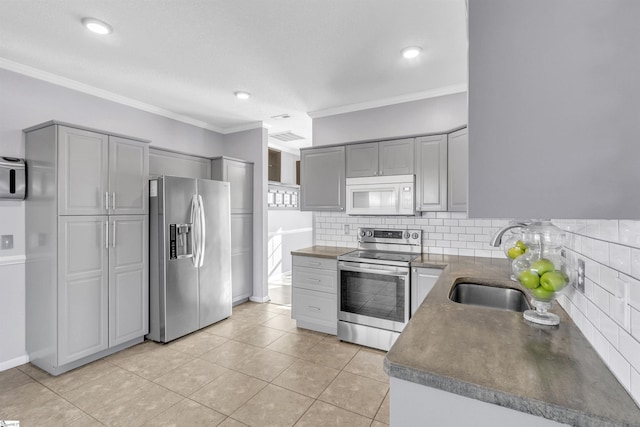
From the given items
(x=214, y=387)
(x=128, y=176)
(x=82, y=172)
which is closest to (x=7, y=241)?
(x=82, y=172)

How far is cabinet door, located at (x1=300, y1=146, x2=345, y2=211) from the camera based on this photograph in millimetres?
3602

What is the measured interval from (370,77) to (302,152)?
1258 millimetres

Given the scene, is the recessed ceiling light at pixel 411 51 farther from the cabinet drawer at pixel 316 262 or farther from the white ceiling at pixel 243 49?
the cabinet drawer at pixel 316 262

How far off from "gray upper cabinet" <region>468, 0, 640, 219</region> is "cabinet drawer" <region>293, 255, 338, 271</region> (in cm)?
264

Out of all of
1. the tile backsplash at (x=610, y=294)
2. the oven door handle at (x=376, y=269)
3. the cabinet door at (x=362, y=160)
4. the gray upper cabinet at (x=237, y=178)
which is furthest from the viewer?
the gray upper cabinet at (x=237, y=178)

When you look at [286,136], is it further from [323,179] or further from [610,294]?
[610,294]

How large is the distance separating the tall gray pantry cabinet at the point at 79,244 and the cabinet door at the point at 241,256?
1332 mm

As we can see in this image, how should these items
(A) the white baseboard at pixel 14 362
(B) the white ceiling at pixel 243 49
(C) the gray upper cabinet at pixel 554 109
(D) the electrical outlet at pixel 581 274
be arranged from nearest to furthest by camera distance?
(C) the gray upper cabinet at pixel 554 109, (D) the electrical outlet at pixel 581 274, (B) the white ceiling at pixel 243 49, (A) the white baseboard at pixel 14 362

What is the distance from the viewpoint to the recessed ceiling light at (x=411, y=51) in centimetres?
250

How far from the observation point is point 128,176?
3049 millimetres

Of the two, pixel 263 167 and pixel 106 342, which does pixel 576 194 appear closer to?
pixel 106 342

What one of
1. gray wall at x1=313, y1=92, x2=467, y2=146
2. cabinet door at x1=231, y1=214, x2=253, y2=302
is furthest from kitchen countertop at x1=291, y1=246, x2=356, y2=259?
gray wall at x1=313, y1=92, x2=467, y2=146

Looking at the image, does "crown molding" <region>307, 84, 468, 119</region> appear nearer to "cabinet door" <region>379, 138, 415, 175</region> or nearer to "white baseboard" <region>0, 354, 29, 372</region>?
"cabinet door" <region>379, 138, 415, 175</region>

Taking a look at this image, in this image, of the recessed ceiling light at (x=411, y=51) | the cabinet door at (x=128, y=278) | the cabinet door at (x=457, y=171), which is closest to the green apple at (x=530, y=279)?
the cabinet door at (x=457, y=171)
